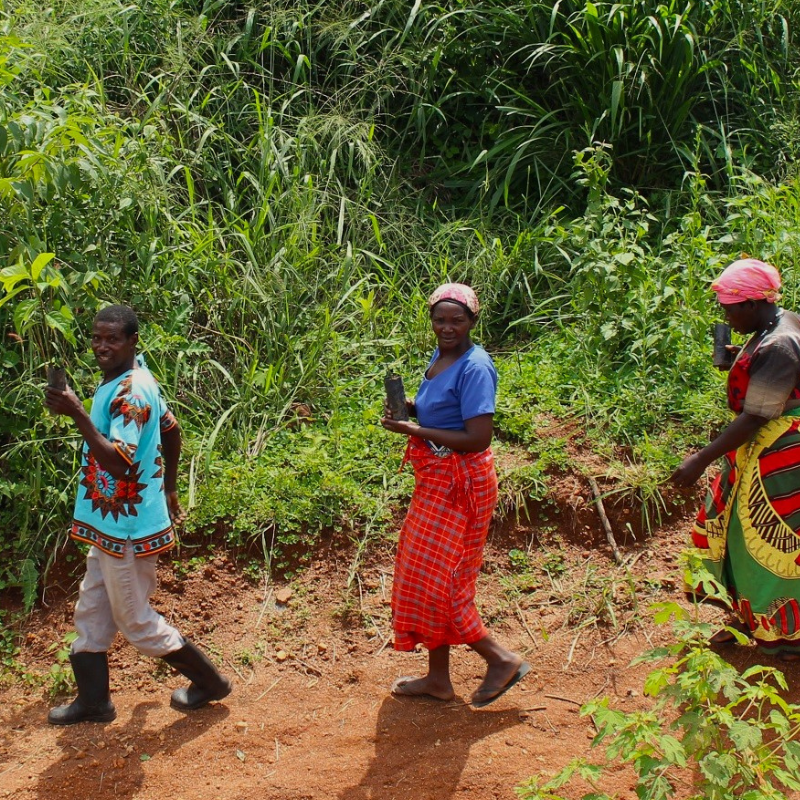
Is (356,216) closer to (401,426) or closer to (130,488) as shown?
(401,426)

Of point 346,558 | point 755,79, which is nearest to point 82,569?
point 346,558

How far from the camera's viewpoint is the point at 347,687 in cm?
381

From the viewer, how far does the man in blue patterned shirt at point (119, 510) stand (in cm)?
314

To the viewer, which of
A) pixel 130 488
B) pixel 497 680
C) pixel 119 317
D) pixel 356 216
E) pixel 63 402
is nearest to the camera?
pixel 63 402

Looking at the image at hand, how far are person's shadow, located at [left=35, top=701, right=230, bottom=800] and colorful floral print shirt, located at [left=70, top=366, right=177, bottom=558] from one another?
0.73 metres

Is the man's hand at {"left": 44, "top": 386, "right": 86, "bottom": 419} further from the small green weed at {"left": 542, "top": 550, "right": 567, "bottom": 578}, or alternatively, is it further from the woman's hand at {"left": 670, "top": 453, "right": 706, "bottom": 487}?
the small green weed at {"left": 542, "top": 550, "right": 567, "bottom": 578}

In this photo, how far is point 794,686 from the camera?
3.49m

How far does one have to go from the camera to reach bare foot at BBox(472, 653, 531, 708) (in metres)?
3.49

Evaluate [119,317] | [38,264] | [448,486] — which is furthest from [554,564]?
[38,264]

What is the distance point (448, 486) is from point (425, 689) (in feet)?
2.66

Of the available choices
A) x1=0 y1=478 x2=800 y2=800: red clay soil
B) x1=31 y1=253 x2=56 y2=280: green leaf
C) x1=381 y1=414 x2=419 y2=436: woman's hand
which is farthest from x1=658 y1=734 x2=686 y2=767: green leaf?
x1=31 y1=253 x2=56 y2=280: green leaf

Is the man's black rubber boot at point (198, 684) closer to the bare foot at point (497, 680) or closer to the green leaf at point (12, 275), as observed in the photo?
the bare foot at point (497, 680)

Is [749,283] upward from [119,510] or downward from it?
upward

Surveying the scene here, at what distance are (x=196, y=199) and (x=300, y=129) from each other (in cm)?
78
